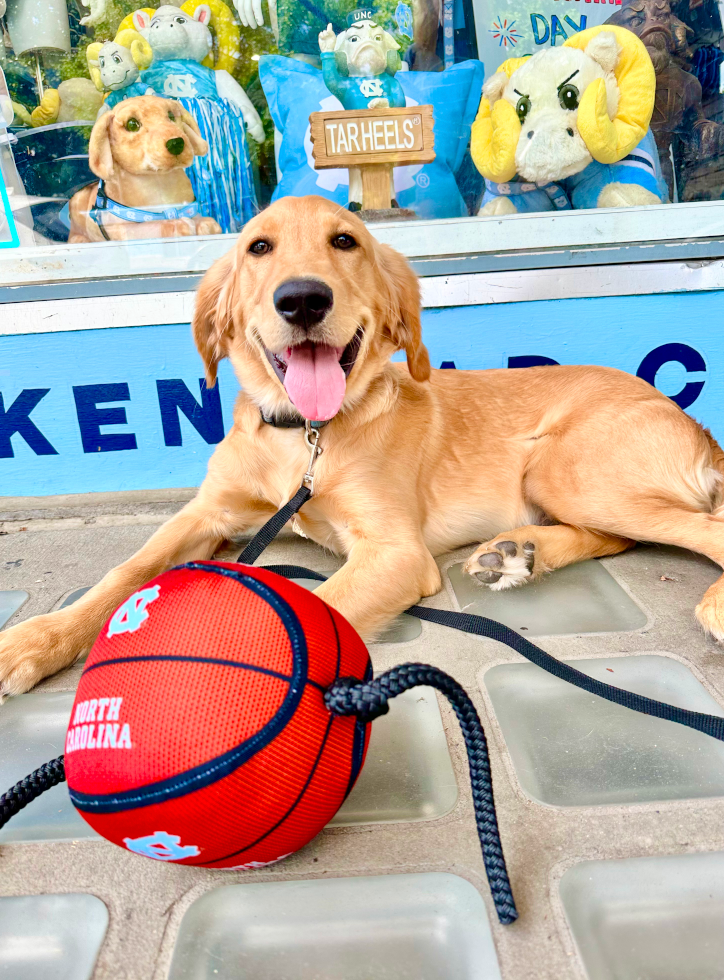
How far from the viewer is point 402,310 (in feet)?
7.79

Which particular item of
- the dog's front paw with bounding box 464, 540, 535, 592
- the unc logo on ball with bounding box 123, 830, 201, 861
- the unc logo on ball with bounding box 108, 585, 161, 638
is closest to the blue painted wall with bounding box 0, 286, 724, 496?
the dog's front paw with bounding box 464, 540, 535, 592

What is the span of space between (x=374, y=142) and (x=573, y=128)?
979mm

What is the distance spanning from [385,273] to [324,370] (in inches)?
20.2

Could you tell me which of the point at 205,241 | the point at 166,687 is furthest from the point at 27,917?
the point at 205,241

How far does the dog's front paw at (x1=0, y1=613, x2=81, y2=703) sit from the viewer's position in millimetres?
1759

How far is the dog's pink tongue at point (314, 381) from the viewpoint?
2.03 metres

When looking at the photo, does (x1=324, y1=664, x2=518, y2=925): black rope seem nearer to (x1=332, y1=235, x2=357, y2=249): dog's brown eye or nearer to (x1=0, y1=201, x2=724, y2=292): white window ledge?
(x1=332, y1=235, x2=357, y2=249): dog's brown eye

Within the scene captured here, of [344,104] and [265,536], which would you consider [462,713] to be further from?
[344,104]

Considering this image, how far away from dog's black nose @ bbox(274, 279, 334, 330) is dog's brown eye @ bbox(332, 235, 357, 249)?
A: 1.07 ft

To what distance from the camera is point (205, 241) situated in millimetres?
3342

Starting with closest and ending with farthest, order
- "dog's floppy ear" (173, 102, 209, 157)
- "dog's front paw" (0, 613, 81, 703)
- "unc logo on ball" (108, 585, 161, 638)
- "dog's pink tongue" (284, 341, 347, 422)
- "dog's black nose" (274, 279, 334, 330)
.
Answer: "unc logo on ball" (108, 585, 161, 638), "dog's front paw" (0, 613, 81, 703), "dog's black nose" (274, 279, 334, 330), "dog's pink tongue" (284, 341, 347, 422), "dog's floppy ear" (173, 102, 209, 157)

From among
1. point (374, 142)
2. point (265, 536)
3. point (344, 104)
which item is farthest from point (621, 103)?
point (265, 536)

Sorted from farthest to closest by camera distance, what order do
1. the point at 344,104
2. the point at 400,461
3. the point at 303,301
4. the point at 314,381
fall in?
the point at 344,104
the point at 400,461
the point at 314,381
the point at 303,301

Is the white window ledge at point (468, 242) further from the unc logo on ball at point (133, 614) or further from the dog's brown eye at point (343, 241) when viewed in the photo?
the unc logo on ball at point (133, 614)
